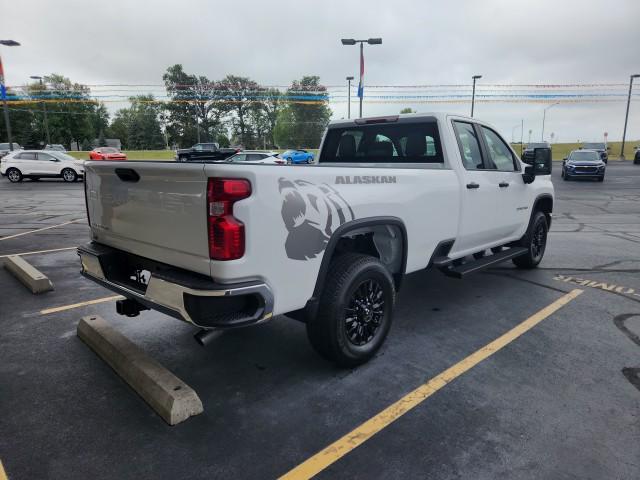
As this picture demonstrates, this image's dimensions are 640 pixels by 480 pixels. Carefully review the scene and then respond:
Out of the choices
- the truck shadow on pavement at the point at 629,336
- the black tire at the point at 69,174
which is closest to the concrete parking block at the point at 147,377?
the truck shadow on pavement at the point at 629,336

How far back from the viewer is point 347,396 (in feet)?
9.95

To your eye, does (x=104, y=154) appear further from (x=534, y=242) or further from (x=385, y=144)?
(x=534, y=242)

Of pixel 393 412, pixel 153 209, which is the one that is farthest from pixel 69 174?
pixel 393 412

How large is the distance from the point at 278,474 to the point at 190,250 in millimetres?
1323

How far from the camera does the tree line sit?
249 feet

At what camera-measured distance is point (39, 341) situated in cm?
389

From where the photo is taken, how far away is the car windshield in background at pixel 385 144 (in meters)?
4.41

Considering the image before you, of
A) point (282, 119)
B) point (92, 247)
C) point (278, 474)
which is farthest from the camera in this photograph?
point (282, 119)

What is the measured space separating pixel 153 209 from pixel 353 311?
1602mm

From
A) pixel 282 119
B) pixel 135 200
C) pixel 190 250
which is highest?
pixel 282 119

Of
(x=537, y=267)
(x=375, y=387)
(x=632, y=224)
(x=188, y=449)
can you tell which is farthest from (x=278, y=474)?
(x=632, y=224)

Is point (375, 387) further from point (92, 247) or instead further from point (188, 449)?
point (92, 247)

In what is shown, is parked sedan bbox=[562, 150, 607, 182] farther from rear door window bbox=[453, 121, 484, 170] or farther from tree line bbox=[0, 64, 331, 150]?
tree line bbox=[0, 64, 331, 150]

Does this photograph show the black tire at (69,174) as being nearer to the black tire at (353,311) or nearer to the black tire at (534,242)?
the black tire at (534,242)
